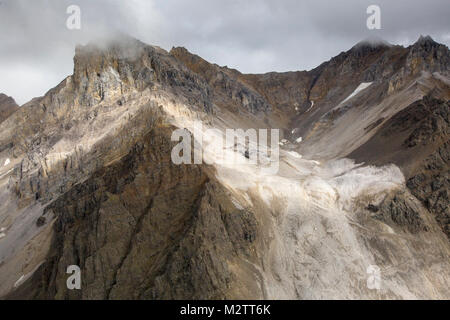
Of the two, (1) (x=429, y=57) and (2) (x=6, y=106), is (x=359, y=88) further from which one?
(2) (x=6, y=106)

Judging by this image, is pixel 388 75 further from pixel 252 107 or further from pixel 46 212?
pixel 46 212

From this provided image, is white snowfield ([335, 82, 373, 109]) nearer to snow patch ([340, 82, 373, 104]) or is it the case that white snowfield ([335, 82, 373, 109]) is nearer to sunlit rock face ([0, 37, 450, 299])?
snow patch ([340, 82, 373, 104])

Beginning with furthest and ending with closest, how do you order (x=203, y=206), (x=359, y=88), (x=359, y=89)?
(x=359, y=88)
(x=359, y=89)
(x=203, y=206)

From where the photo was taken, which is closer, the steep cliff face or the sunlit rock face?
the sunlit rock face

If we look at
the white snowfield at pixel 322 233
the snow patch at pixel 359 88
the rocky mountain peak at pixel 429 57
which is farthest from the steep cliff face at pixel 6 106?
the rocky mountain peak at pixel 429 57

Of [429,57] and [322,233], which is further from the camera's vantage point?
[429,57]

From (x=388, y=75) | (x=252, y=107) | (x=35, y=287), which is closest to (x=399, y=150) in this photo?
(x=35, y=287)

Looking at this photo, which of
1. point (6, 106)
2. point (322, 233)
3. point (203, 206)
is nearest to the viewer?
point (203, 206)

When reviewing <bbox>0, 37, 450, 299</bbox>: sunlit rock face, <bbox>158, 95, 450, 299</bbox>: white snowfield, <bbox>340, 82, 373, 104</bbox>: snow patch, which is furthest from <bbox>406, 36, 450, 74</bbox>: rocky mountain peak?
<bbox>158, 95, 450, 299</bbox>: white snowfield

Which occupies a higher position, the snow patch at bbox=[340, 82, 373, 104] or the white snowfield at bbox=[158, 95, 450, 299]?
the snow patch at bbox=[340, 82, 373, 104]

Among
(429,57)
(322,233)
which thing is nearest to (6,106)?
(322,233)
